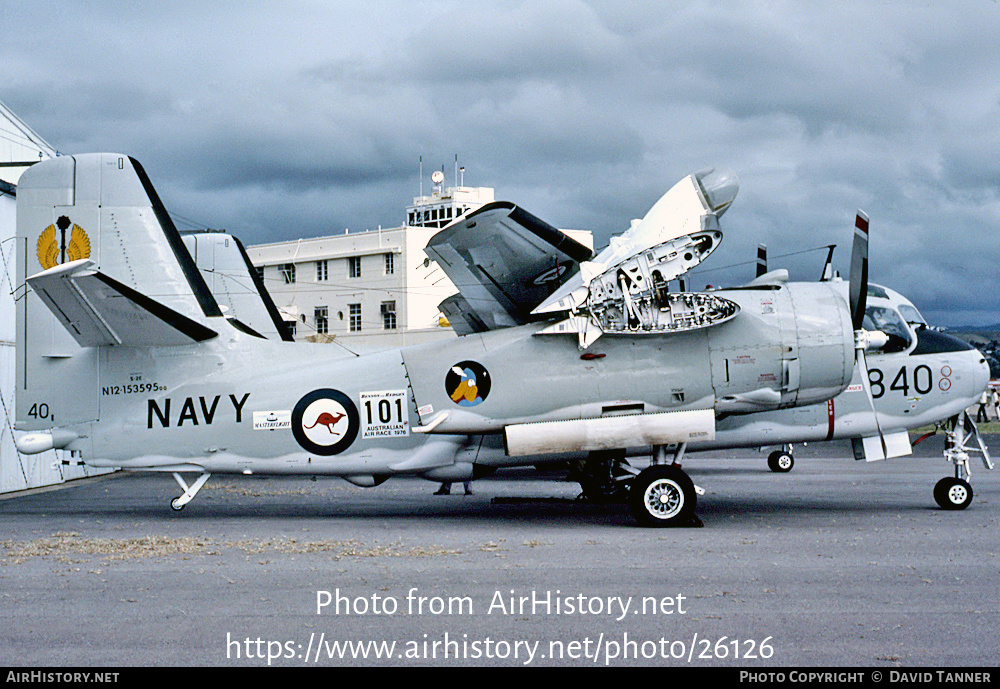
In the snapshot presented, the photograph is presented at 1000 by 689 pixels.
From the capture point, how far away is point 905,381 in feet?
53.5

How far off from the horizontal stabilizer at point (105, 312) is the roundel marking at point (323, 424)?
2.08 metres

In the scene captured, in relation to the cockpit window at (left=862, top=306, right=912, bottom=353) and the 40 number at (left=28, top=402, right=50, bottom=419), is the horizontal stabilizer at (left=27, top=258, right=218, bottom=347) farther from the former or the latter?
the cockpit window at (left=862, top=306, right=912, bottom=353)

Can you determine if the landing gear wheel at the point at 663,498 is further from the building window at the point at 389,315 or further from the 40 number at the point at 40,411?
the building window at the point at 389,315

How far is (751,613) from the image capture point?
8398mm

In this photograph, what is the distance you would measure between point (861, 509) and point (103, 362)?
13001mm

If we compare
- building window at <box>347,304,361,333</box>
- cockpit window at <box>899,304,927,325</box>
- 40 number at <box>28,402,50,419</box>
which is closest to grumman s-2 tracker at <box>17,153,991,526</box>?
40 number at <box>28,402,50,419</box>

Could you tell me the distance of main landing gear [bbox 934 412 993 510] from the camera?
51.6ft

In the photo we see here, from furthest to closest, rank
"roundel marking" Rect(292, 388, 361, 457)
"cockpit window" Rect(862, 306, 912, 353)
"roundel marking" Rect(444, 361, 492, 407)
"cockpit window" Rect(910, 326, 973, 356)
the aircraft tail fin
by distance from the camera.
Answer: "cockpit window" Rect(910, 326, 973, 356) < "cockpit window" Rect(862, 306, 912, 353) < the aircraft tail fin < "roundel marking" Rect(292, 388, 361, 457) < "roundel marking" Rect(444, 361, 492, 407)

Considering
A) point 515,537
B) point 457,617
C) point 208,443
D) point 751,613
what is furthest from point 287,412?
point 751,613

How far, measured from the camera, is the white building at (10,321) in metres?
22.3

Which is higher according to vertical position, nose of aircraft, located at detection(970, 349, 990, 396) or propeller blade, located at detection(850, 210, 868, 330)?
propeller blade, located at detection(850, 210, 868, 330)

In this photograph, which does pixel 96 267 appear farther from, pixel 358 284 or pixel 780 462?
pixel 358 284

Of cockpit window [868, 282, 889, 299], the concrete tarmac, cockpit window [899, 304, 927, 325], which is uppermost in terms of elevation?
cockpit window [868, 282, 889, 299]

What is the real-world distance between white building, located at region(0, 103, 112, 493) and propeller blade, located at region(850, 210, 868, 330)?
690 inches
